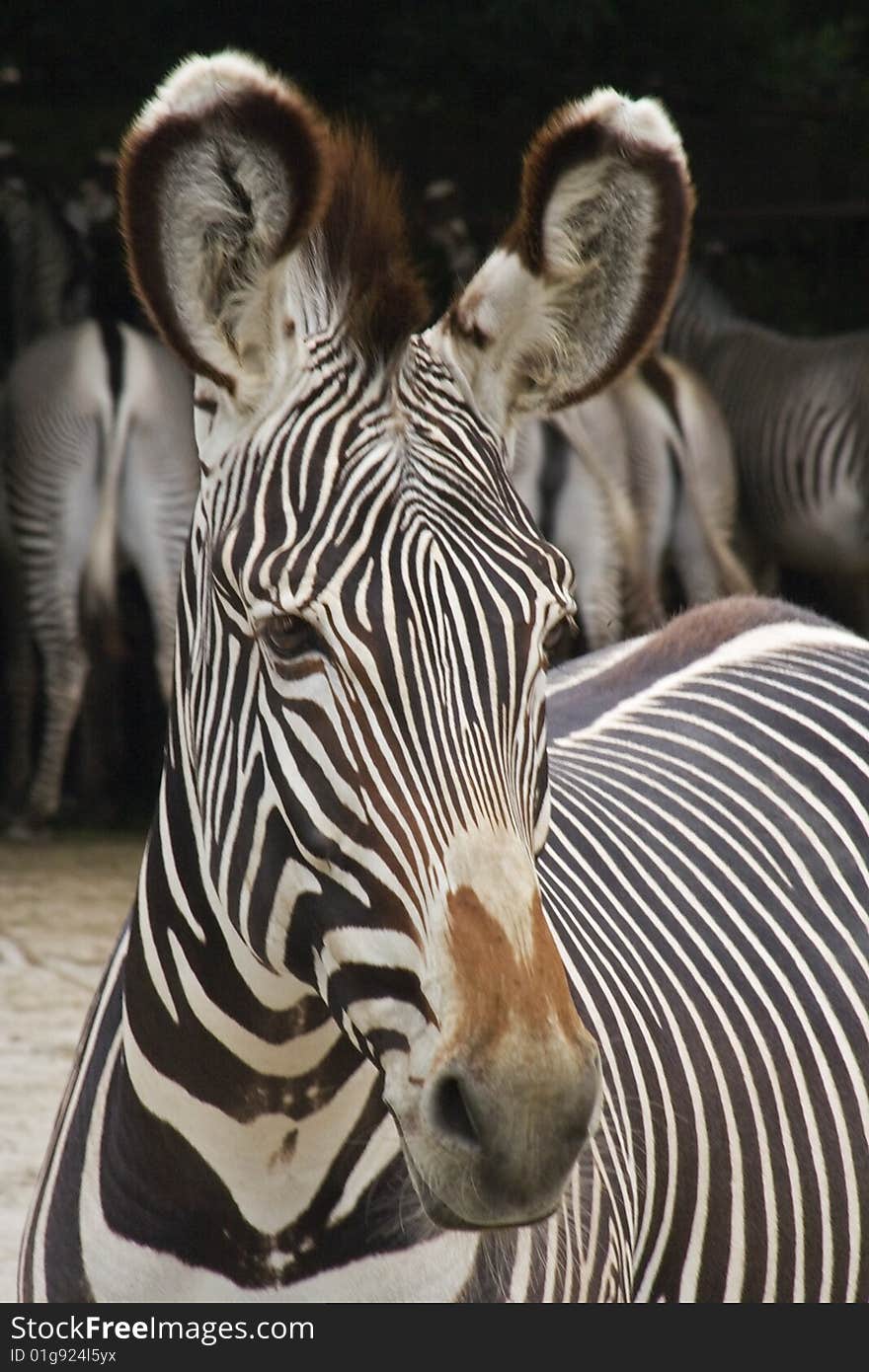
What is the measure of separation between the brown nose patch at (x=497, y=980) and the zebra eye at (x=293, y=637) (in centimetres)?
29

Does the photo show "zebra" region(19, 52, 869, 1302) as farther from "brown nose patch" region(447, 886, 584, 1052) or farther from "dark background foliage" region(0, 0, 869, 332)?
"dark background foliage" region(0, 0, 869, 332)

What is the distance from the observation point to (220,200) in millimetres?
1914

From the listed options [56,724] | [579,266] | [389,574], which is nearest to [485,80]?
[56,724]

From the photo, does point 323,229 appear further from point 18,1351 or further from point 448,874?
point 18,1351

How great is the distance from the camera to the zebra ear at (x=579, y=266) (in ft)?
6.61

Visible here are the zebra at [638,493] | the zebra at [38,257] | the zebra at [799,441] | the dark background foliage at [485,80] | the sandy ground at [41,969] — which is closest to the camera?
the sandy ground at [41,969]

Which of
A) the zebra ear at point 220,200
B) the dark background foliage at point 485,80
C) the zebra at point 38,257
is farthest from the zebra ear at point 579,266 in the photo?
the zebra at point 38,257

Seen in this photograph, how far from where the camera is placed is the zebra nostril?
1.63m

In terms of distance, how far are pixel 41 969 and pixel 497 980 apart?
5065mm

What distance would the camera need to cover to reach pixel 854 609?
434 inches

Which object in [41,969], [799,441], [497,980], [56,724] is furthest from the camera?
[799,441]

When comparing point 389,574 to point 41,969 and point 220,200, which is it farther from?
point 41,969

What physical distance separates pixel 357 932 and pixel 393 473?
0.45 meters

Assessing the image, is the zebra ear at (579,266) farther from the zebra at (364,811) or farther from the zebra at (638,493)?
the zebra at (638,493)
